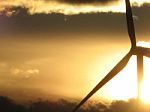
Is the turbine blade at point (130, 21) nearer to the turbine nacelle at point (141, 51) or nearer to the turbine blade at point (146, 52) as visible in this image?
the turbine nacelle at point (141, 51)

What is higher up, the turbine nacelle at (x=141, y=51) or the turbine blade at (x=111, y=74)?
the turbine nacelle at (x=141, y=51)

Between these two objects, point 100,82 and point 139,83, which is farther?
point 100,82

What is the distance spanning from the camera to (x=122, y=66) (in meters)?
40.0

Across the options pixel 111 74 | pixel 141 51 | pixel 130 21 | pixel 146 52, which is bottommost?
pixel 111 74

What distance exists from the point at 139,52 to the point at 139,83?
232 inches

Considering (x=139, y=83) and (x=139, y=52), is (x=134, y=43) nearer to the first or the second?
(x=139, y=52)

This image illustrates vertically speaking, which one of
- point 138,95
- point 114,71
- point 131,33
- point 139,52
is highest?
point 131,33

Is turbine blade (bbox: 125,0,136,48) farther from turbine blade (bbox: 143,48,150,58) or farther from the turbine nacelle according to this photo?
turbine blade (bbox: 143,48,150,58)

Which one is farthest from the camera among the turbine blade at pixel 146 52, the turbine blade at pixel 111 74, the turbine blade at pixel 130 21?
the turbine blade at pixel 111 74

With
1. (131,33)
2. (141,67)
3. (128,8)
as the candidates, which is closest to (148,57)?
(141,67)

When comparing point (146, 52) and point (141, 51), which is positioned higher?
point (141, 51)

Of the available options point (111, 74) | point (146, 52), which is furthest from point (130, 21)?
point (111, 74)

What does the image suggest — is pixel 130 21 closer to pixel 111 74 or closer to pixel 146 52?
pixel 146 52

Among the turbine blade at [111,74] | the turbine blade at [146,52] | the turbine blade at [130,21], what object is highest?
the turbine blade at [130,21]
